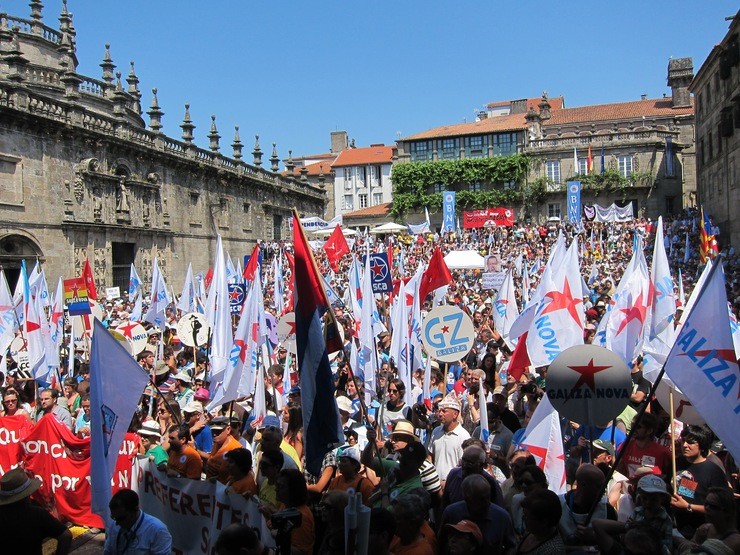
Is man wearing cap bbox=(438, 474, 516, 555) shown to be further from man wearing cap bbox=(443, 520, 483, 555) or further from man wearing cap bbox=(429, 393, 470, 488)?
man wearing cap bbox=(429, 393, 470, 488)

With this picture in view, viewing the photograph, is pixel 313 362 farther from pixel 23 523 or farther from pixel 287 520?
pixel 23 523

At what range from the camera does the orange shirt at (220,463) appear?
6.11m

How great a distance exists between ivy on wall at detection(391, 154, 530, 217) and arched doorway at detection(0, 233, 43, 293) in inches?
1380

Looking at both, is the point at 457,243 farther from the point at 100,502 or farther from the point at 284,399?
the point at 100,502

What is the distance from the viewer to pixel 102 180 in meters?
29.2

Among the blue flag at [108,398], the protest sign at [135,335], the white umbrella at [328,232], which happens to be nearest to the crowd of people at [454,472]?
the blue flag at [108,398]

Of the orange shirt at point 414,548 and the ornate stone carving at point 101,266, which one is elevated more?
the ornate stone carving at point 101,266

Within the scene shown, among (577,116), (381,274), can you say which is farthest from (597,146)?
(381,274)

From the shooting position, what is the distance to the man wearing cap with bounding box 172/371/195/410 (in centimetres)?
1034

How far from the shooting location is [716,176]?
1411 inches

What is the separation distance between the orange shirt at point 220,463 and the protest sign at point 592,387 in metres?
2.74

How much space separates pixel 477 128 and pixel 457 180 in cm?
484

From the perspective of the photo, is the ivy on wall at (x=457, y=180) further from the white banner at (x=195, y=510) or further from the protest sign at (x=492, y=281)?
the white banner at (x=195, y=510)

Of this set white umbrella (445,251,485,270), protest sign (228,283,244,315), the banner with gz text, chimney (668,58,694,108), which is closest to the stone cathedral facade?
protest sign (228,283,244,315)
